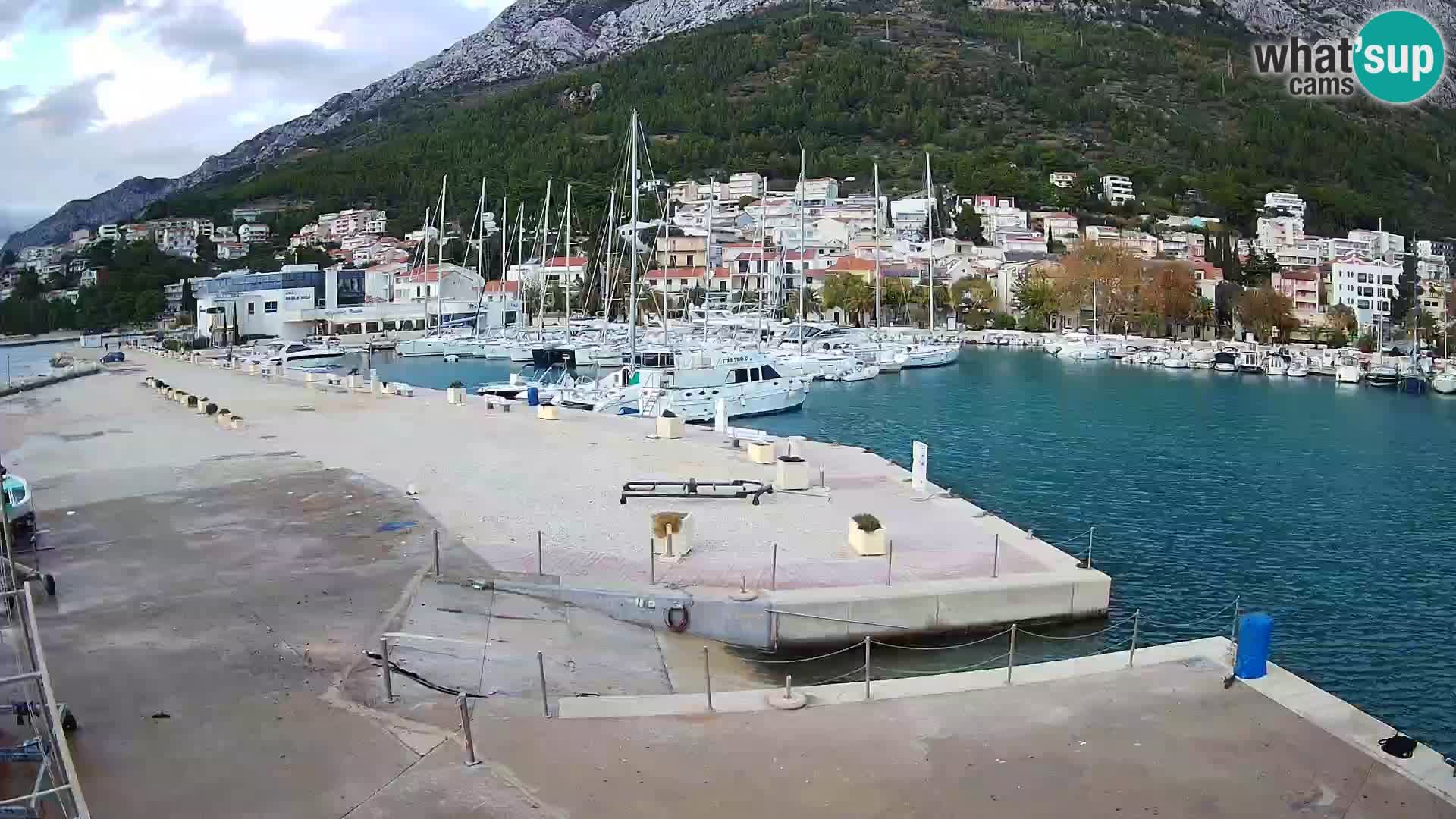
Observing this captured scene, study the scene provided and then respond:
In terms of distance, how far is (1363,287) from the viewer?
108875 millimetres

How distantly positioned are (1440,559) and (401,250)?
152m

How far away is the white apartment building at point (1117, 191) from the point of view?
552 feet

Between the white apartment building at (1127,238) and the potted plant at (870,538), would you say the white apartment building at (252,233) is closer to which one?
the white apartment building at (1127,238)

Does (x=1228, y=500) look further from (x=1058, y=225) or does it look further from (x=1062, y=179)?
(x=1062, y=179)

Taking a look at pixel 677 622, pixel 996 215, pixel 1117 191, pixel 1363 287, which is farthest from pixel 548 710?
pixel 1117 191

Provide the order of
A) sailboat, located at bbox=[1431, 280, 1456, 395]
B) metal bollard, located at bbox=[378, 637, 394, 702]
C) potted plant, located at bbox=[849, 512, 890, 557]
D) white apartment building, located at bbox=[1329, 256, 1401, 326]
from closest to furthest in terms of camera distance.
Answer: metal bollard, located at bbox=[378, 637, 394, 702] → potted plant, located at bbox=[849, 512, 890, 557] → sailboat, located at bbox=[1431, 280, 1456, 395] → white apartment building, located at bbox=[1329, 256, 1401, 326]

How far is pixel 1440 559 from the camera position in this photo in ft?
71.5

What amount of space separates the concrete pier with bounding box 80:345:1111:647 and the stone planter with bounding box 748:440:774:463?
40cm

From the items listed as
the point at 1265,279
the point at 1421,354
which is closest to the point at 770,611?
the point at 1421,354

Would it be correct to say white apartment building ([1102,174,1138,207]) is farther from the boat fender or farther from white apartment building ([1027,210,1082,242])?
the boat fender

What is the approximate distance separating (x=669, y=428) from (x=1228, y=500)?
13.8 m

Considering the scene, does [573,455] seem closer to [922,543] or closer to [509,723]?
[922,543]

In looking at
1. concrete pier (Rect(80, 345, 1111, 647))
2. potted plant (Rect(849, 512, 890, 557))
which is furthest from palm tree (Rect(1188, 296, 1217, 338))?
potted plant (Rect(849, 512, 890, 557))

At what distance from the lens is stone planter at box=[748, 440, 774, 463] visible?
2472 cm
